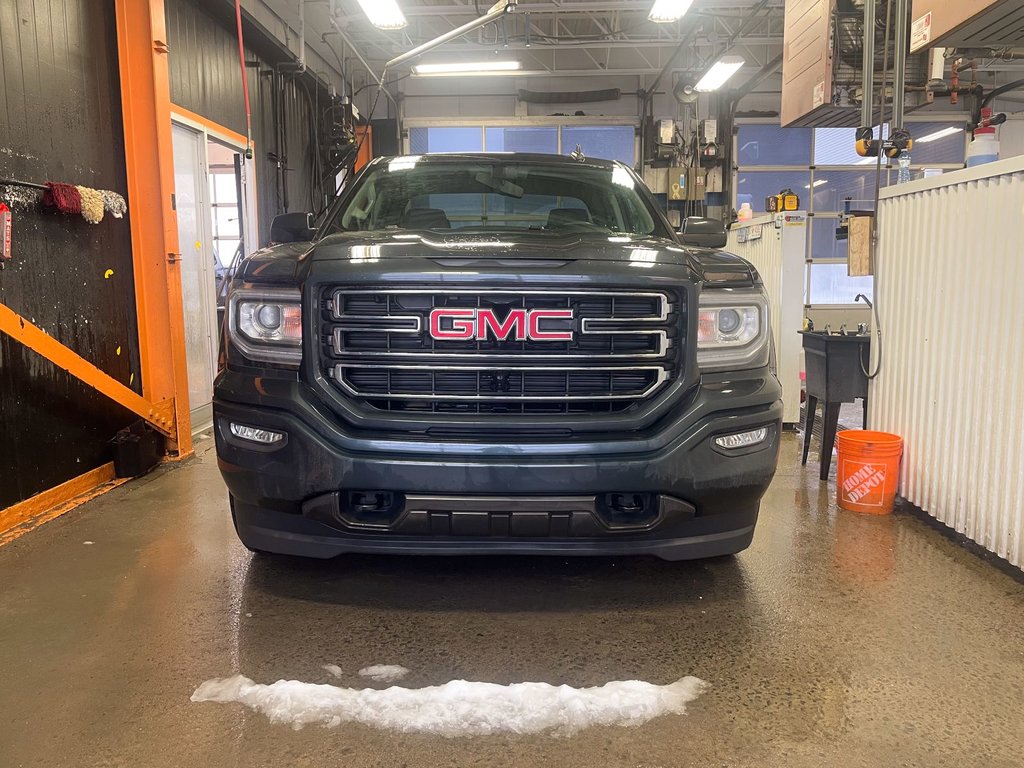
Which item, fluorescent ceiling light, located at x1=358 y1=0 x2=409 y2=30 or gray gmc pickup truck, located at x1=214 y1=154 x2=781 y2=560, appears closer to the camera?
gray gmc pickup truck, located at x1=214 y1=154 x2=781 y2=560

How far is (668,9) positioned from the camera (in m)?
7.42

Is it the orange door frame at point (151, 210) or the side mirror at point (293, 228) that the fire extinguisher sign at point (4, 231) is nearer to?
the orange door frame at point (151, 210)

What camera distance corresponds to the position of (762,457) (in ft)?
7.60

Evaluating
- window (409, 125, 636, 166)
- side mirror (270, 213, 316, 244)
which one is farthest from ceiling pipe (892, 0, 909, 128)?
window (409, 125, 636, 166)

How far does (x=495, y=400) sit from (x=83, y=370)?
250cm

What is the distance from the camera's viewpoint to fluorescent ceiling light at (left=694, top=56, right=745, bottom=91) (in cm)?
916

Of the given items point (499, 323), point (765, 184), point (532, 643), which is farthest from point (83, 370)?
point (765, 184)

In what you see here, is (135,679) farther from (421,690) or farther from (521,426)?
(521,426)

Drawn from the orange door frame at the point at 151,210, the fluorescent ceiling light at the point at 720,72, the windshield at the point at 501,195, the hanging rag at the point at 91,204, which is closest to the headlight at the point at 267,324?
the windshield at the point at 501,195

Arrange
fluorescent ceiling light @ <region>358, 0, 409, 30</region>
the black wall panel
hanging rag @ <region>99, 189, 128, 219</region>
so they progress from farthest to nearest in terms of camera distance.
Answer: fluorescent ceiling light @ <region>358, 0, 409, 30</region> → hanging rag @ <region>99, 189, 128, 219</region> → the black wall panel

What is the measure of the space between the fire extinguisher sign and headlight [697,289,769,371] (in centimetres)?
284

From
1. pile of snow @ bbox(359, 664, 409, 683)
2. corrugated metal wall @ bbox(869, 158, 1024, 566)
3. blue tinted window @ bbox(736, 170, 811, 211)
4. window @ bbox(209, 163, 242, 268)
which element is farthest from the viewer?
blue tinted window @ bbox(736, 170, 811, 211)

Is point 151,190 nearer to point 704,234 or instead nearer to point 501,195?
point 501,195

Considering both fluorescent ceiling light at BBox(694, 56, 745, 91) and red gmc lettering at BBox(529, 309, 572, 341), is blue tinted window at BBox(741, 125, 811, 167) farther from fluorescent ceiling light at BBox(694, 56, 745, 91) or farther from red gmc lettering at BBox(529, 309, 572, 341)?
red gmc lettering at BBox(529, 309, 572, 341)
